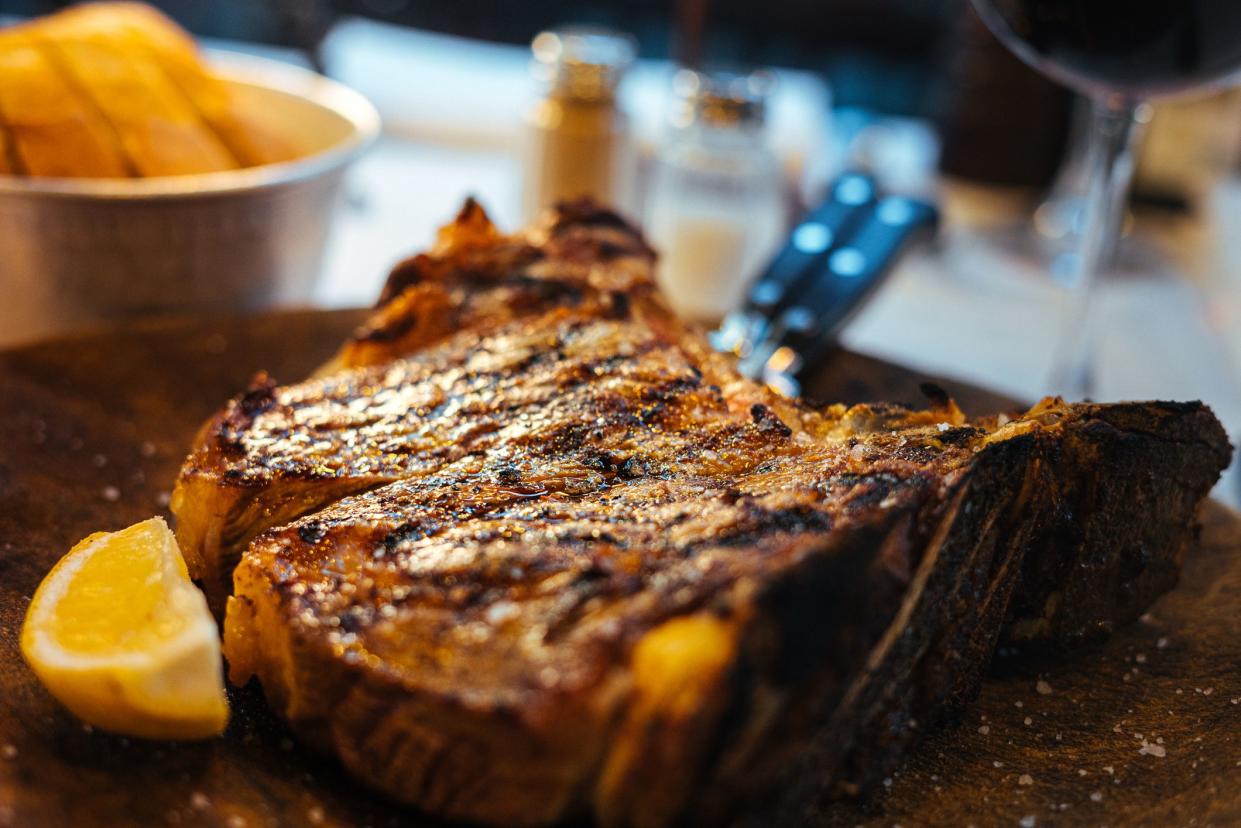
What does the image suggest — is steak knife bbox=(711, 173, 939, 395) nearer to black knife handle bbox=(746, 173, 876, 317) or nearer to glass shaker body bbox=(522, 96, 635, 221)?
black knife handle bbox=(746, 173, 876, 317)

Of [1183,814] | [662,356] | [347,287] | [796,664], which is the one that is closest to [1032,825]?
[1183,814]

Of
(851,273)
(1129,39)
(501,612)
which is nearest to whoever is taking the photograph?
(501,612)

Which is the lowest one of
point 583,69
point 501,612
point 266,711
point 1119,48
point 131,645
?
point 266,711

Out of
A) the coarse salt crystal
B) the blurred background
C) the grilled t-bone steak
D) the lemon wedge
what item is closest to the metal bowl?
the blurred background

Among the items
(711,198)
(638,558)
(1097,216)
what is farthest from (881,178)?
(638,558)

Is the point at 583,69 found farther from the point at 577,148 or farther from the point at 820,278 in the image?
the point at 820,278

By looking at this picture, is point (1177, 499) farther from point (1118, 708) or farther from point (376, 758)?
point (376, 758)
